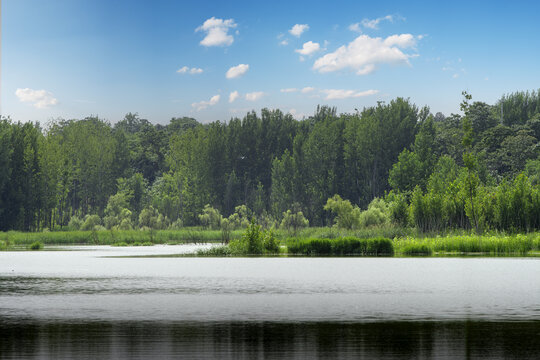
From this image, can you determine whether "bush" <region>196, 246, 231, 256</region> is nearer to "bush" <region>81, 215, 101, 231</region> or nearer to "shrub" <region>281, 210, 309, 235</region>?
"shrub" <region>281, 210, 309, 235</region>

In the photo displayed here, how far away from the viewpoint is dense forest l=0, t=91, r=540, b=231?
96375 mm

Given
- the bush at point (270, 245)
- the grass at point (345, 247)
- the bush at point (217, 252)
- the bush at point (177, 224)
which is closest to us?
the grass at point (345, 247)

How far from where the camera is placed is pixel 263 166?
127250mm

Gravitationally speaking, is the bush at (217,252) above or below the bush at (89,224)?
below

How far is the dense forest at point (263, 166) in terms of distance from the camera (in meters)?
96.4

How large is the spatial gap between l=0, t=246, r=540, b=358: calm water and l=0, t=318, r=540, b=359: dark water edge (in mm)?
21

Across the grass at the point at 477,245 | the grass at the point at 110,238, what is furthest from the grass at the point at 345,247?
the grass at the point at 110,238

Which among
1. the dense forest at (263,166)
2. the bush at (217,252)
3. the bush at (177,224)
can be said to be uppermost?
the dense forest at (263,166)

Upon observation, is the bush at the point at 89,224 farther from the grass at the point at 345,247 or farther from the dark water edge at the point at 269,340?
the dark water edge at the point at 269,340

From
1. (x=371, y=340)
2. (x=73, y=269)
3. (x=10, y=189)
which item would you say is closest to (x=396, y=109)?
(x=10, y=189)

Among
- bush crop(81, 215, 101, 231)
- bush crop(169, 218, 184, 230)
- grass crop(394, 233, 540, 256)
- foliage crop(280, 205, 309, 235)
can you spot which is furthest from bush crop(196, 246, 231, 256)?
bush crop(169, 218, 184, 230)

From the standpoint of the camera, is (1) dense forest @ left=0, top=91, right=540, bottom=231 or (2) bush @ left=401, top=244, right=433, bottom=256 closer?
(2) bush @ left=401, top=244, right=433, bottom=256

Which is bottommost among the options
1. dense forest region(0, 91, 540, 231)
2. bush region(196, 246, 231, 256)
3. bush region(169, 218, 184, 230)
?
bush region(196, 246, 231, 256)

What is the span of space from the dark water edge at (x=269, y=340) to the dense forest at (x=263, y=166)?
184 ft
